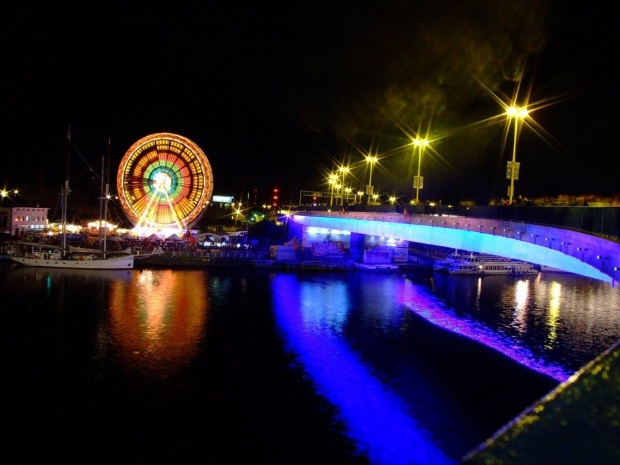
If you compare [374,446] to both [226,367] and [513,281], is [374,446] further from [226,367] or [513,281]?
[513,281]

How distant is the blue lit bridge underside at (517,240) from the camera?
8336 mm

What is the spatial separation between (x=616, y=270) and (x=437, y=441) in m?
4.74

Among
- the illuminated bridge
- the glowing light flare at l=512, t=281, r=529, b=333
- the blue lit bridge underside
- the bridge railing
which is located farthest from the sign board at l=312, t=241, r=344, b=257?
the bridge railing

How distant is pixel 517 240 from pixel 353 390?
203 inches

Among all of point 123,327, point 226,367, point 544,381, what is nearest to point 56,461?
point 226,367

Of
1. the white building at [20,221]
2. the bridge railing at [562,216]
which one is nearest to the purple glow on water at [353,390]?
the bridge railing at [562,216]

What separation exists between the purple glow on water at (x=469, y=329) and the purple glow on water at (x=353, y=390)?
133 inches

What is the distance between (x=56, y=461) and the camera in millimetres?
9141

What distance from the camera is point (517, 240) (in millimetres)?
12328

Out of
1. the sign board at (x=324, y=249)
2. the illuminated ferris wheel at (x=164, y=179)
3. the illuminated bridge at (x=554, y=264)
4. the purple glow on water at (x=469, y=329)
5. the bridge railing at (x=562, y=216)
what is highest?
the illuminated ferris wheel at (x=164, y=179)

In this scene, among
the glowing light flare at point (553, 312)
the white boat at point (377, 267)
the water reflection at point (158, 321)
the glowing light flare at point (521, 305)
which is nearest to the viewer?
the water reflection at point (158, 321)

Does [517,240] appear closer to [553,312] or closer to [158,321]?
[553,312]

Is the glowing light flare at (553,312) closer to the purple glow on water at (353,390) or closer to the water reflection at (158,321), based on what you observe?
the purple glow on water at (353,390)

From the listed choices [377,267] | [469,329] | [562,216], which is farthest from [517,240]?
[377,267]
